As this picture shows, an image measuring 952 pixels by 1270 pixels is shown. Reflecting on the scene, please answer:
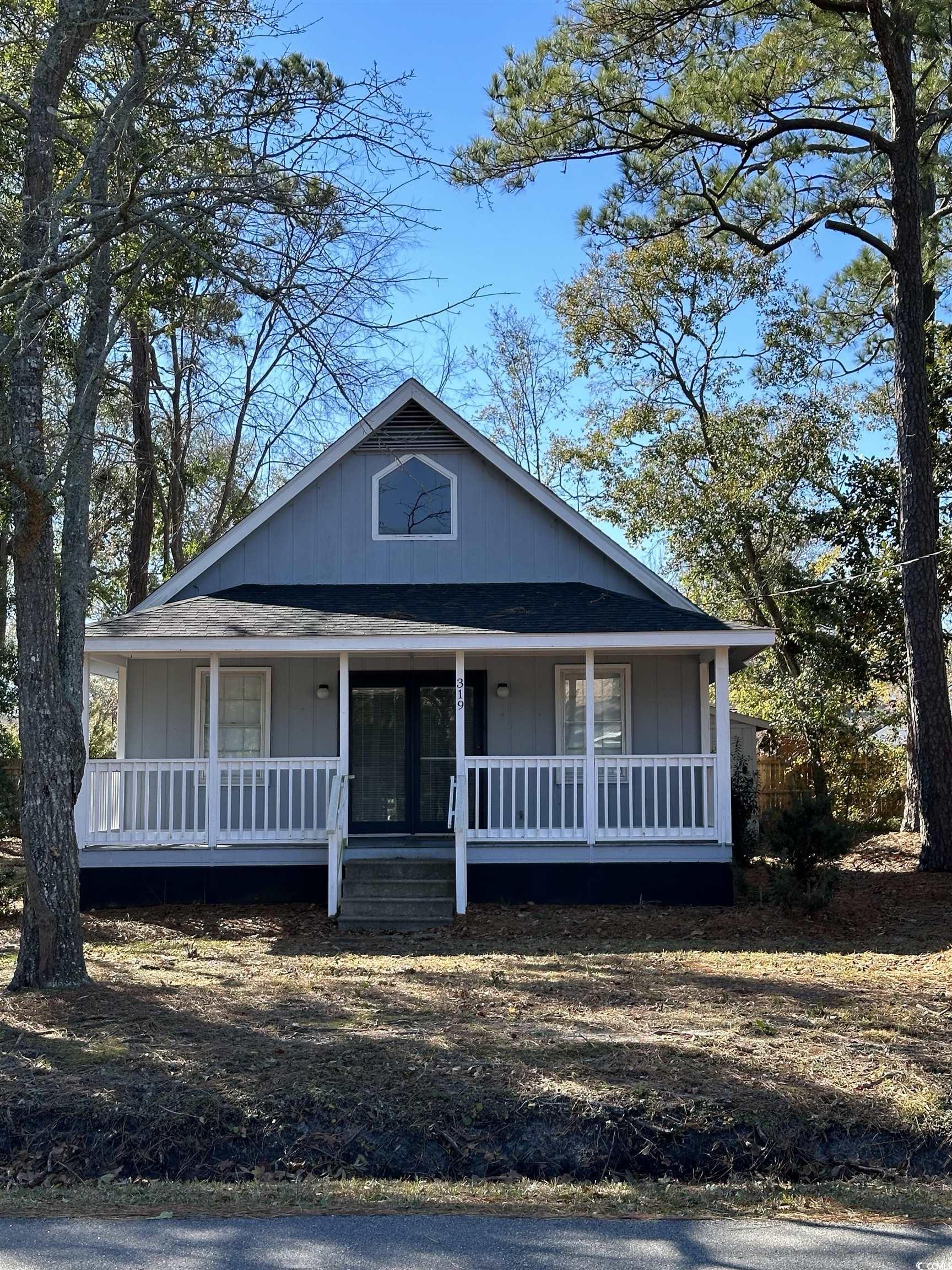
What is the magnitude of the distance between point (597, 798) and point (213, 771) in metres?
4.46

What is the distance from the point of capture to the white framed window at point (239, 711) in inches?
614

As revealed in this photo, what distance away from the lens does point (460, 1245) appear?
5.13 m

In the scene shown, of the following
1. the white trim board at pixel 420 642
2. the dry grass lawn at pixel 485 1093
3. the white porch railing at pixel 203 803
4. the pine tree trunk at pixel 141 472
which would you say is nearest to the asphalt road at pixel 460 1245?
the dry grass lawn at pixel 485 1093

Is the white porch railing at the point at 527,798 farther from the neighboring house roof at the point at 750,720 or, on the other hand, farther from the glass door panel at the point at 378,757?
the neighboring house roof at the point at 750,720

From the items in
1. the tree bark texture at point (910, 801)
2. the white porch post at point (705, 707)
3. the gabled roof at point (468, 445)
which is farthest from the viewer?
the tree bark texture at point (910, 801)

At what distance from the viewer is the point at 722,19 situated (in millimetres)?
17500

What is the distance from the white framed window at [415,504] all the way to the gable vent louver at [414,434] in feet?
0.86

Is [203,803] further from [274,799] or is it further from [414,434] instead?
[414,434]

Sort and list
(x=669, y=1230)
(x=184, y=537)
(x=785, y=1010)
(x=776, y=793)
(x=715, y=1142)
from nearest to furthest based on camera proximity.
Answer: (x=669, y=1230) < (x=715, y=1142) < (x=785, y=1010) < (x=776, y=793) < (x=184, y=537)

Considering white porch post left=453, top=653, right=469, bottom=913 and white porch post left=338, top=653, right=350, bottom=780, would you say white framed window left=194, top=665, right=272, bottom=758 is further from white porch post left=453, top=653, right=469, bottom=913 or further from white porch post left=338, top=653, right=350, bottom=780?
white porch post left=453, top=653, right=469, bottom=913

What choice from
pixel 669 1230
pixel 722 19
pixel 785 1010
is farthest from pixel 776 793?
pixel 669 1230

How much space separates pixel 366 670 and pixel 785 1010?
27.6ft

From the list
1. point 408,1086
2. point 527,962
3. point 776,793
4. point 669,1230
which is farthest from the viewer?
point 776,793

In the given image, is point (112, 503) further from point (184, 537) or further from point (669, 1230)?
point (669, 1230)
